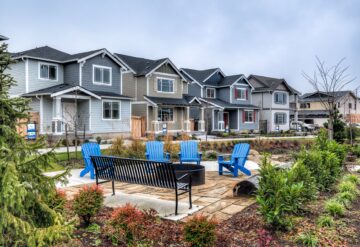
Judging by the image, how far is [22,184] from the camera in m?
2.79

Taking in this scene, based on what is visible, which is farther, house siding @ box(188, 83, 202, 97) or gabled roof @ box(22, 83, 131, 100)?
house siding @ box(188, 83, 202, 97)

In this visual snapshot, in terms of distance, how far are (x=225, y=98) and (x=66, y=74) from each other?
2025cm

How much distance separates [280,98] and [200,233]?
42429mm

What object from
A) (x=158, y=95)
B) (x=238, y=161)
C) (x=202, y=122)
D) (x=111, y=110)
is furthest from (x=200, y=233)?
(x=202, y=122)

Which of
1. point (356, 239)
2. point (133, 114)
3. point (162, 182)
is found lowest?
point (356, 239)

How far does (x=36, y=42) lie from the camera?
115 feet

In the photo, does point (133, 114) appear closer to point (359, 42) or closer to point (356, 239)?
point (359, 42)

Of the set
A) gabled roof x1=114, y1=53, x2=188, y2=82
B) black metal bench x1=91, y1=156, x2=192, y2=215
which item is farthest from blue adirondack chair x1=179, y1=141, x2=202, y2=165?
gabled roof x1=114, y1=53, x2=188, y2=82

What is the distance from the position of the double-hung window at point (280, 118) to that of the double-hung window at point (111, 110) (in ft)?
79.7

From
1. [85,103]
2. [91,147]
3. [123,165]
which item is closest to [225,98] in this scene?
[85,103]

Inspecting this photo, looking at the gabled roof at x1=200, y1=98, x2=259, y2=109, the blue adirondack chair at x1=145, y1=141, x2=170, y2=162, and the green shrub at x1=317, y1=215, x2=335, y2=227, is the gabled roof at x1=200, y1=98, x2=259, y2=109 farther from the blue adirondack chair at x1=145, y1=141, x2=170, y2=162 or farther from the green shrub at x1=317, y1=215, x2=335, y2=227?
the green shrub at x1=317, y1=215, x2=335, y2=227

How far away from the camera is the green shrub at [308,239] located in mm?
4538

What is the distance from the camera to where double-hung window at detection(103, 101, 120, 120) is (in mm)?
25969

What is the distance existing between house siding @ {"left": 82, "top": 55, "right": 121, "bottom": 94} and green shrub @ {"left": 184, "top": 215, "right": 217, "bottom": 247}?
22.5 meters
